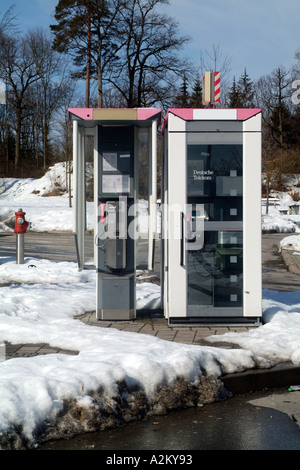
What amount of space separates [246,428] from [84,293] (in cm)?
536

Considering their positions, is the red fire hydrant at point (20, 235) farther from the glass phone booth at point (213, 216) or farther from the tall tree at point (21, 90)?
the tall tree at point (21, 90)

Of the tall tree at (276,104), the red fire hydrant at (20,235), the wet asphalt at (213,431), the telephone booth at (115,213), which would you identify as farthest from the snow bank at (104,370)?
the tall tree at (276,104)

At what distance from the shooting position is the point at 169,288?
7.10 metres

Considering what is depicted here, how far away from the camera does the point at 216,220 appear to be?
7148 mm

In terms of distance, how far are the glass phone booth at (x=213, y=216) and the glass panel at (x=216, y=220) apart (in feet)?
0.04

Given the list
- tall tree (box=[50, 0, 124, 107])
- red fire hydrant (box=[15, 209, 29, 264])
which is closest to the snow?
red fire hydrant (box=[15, 209, 29, 264])

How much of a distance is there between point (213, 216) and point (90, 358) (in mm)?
2674

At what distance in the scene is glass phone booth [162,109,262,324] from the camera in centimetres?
706

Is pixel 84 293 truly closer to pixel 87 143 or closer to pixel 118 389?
pixel 87 143

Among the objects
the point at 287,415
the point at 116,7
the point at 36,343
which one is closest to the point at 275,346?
the point at 287,415

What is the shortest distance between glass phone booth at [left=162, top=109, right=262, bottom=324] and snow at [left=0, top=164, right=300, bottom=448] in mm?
603

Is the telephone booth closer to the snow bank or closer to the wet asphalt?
the snow bank

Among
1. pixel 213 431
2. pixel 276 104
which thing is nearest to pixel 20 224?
pixel 213 431

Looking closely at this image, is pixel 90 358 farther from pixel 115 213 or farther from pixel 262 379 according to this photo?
pixel 115 213
